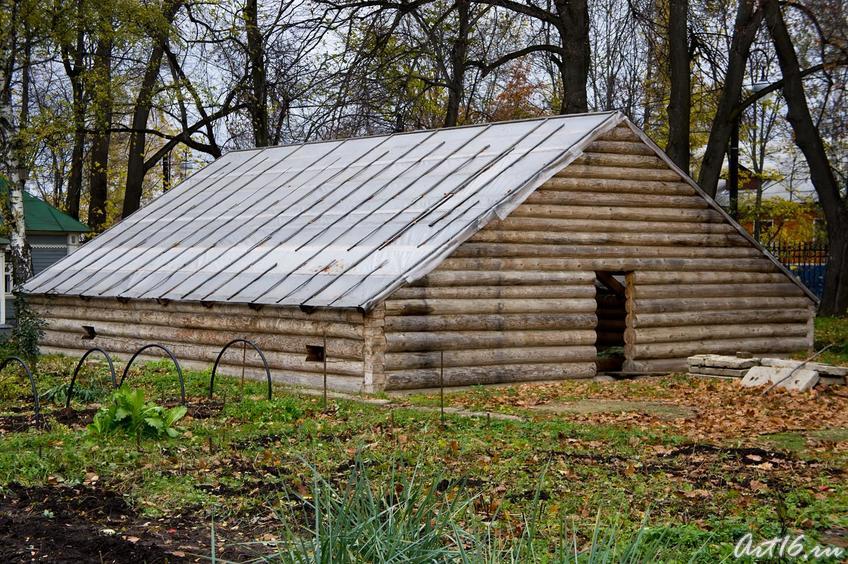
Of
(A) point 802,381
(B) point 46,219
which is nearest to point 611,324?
(A) point 802,381

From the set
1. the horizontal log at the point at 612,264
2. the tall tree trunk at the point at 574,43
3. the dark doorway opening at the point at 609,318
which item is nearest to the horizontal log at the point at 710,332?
the horizontal log at the point at 612,264

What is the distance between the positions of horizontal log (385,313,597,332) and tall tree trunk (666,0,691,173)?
27.9 ft

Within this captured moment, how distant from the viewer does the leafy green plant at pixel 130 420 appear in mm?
10508

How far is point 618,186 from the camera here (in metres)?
18.1

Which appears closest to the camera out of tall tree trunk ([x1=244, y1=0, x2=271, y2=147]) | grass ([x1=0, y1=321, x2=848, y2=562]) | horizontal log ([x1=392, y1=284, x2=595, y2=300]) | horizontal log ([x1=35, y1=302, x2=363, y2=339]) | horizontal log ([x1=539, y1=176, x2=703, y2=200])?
grass ([x1=0, y1=321, x2=848, y2=562])

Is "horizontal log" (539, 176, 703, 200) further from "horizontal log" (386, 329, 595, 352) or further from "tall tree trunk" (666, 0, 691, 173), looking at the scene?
"tall tree trunk" (666, 0, 691, 173)

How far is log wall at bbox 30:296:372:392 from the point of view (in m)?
15.6

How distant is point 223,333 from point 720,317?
842cm

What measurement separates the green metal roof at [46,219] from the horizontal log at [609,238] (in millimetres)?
18273

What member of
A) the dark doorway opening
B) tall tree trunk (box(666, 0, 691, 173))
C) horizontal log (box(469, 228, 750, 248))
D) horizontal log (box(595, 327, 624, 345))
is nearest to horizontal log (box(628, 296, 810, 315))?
horizontal log (box(469, 228, 750, 248))

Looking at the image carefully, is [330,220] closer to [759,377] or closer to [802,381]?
[759,377]

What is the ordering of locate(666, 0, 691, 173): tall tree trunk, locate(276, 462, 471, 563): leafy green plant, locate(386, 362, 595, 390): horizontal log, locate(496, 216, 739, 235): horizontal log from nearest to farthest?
locate(276, 462, 471, 563): leafy green plant < locate(386, 362, 595, 390): horizontal log < locate(496, 216, 739, 235): horizontal log < locate(666, 0, 691, 173): tall tree trunk

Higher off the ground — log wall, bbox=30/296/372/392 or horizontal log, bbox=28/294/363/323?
horizontal log, bbox=28/294/363/323

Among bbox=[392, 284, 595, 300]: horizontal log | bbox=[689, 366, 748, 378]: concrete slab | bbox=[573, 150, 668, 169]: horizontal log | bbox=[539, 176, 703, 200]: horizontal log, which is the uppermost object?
bbox=[573, 150, 668, 169]: horizontal log
